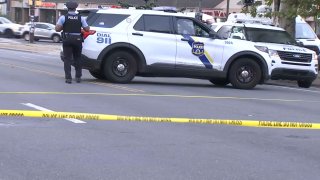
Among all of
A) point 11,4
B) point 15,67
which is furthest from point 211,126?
point 11,4

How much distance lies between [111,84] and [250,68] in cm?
363

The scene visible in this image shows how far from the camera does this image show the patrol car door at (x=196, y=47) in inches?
603

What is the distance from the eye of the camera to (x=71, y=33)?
14.2 m

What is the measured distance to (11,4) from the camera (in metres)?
72.8

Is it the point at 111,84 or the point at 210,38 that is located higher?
the point at 210,38

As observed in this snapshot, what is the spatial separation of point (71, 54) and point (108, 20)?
1.35 m

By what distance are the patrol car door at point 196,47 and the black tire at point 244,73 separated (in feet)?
1.55

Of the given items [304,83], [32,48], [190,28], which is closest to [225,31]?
[304,83]

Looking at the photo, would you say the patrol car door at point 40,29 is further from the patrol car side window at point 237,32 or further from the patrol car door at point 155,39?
the patrol car door at point 155,39

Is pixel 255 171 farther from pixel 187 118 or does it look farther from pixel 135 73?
pixel 135 73

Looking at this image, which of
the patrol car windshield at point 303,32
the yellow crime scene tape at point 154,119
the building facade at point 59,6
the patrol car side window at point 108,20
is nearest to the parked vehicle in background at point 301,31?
the patrol car windshield at point 303,32

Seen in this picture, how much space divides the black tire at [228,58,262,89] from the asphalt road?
72.8 inches

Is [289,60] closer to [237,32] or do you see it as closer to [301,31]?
[237,32]

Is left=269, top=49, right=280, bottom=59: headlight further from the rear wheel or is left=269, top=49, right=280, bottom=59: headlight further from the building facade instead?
the building facade
